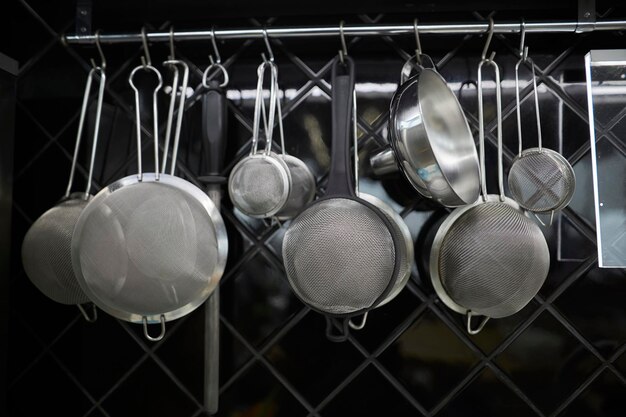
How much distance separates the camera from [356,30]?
0.85 metres

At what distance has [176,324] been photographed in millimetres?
918

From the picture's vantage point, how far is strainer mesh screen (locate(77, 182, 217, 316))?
79 cm

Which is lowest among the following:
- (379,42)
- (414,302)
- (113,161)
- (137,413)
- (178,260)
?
(137,413)

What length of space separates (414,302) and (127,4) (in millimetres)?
728

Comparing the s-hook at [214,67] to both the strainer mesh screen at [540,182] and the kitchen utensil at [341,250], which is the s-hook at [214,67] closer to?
the kitchen utensil at [341,250]

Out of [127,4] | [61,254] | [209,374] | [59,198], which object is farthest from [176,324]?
[127,4]

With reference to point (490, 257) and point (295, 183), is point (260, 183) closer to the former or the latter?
point (295, 183)

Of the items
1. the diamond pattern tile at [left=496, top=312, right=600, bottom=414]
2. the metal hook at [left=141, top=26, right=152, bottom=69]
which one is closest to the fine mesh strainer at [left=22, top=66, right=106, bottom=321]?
the metal hook at [left=141, top=26, right=152, bottom=69]

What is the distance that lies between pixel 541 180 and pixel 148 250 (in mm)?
633

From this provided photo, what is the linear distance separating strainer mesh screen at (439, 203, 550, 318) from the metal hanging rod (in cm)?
30

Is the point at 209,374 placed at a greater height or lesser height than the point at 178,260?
lesser

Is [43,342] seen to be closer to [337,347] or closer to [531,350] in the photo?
[337,347]

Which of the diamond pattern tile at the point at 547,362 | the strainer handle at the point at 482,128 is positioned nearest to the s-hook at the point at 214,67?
the strainer handle at the point at 482,128

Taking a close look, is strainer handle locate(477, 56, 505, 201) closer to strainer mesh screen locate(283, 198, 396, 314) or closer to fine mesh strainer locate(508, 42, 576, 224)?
fine mesh strainer locate(508, 42, 576, 224)
